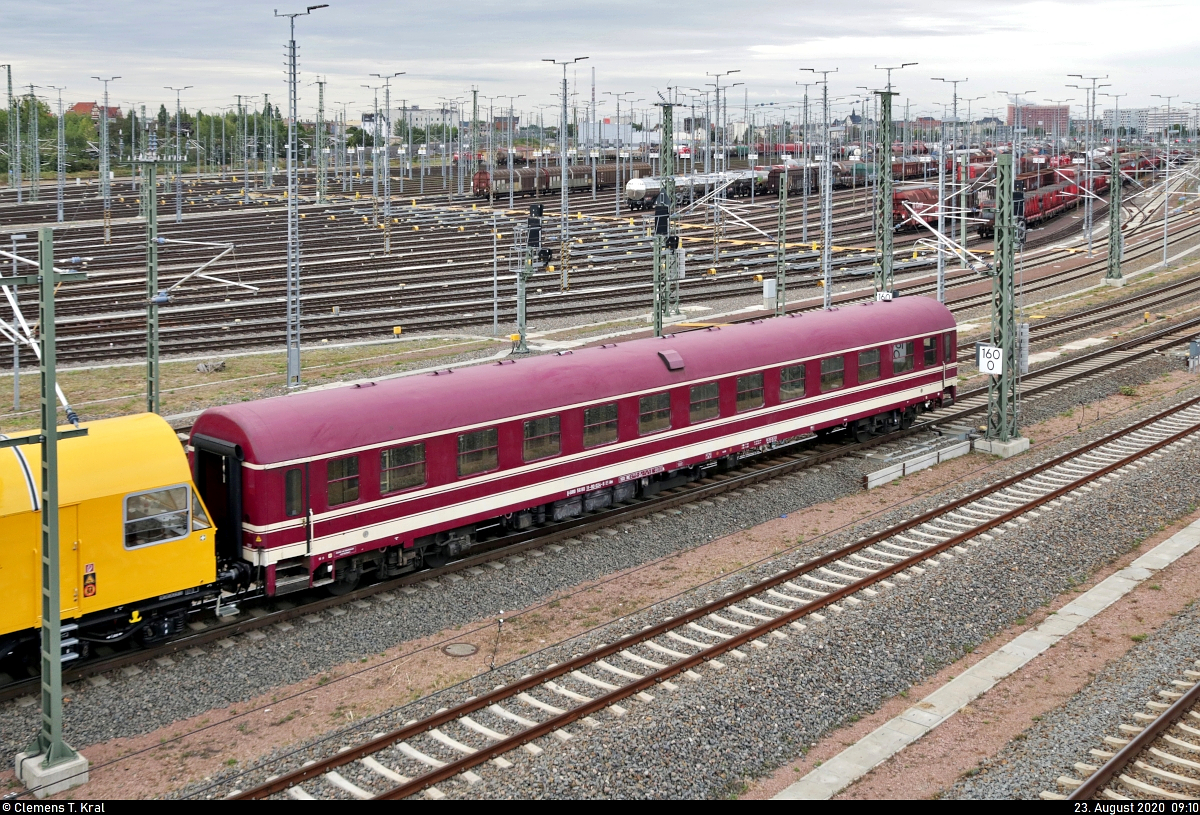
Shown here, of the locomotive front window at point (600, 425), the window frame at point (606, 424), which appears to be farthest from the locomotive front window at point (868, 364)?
the locomotive front window at point (600, 425)

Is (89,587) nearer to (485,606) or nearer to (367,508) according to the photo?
(367,508)

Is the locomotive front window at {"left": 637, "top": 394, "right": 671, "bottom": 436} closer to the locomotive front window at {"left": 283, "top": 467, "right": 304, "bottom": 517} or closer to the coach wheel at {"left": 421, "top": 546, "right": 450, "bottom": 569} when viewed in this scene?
the coach wheel at {"left": 421, "top": 546, "right": 450, "bottom": 569}

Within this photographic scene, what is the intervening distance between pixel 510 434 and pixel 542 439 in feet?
2.75

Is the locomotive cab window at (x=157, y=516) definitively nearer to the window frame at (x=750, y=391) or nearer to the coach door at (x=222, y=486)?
the coach door at (x=222, y=486)

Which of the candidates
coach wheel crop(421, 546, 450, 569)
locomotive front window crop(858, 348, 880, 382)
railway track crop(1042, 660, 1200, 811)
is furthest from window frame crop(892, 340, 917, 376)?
railway track crop(1042, 660, 1200, 811)

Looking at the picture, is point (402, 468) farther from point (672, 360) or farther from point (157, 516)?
point (672, 360)

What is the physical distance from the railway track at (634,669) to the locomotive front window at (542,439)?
4.74 metres

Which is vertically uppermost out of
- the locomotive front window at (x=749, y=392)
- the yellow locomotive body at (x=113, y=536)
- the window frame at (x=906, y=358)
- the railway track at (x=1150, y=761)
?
the window frame at (x=906, y=358)

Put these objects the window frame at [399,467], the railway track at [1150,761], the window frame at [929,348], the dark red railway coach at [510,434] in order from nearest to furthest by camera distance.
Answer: the railway track at [1150,761]
the dark red railway coach at [510,434]
the window frame at [399,467]
the window frame at [929,348]

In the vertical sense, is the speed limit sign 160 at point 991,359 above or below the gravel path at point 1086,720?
above

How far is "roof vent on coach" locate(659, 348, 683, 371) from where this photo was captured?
24031 millimetres

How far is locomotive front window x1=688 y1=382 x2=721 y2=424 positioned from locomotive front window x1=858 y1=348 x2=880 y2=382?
17.0ft

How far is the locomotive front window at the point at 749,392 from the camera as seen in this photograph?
84.0ft

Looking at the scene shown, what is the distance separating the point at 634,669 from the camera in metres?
15.9
